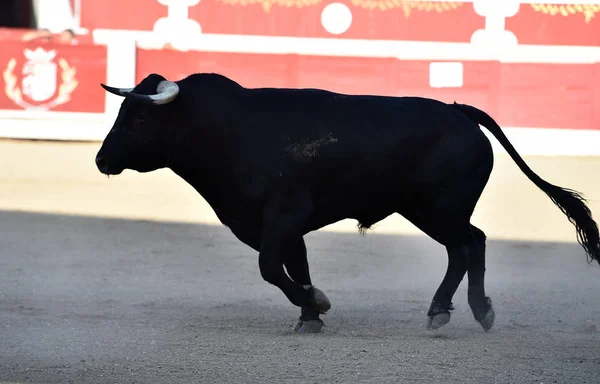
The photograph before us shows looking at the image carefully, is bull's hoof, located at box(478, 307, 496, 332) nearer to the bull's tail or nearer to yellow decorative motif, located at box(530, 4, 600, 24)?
the bull's tail

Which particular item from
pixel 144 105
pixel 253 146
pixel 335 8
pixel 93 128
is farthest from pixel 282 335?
pixel 335 8

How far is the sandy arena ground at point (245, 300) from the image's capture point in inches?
152

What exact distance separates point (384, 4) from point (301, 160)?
12.1 m

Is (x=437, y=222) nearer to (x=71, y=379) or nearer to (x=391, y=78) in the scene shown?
(x=71, y=379)

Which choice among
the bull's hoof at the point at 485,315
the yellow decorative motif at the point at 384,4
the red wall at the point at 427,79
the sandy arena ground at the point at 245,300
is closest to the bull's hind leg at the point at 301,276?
the sandy arena ground at the point at 245,300

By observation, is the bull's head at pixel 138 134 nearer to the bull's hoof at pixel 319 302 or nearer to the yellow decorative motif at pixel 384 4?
the bull's hoof at pixel 319 302

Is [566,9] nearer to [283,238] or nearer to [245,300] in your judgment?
[245,300]

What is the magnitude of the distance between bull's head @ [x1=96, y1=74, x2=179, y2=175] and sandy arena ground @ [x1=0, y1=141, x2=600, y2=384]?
0.68 meters

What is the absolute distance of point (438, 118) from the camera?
4.72 m

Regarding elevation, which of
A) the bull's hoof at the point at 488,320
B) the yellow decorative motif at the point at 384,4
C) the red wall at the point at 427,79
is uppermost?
the yellow decorative motif at the point at 384,4

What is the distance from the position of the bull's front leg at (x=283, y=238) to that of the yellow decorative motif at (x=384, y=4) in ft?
39.8

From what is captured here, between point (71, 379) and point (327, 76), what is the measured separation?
1068 centimetres

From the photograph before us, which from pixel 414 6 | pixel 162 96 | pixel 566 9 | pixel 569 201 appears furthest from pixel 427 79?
pixel 162 96

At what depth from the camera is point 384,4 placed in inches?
642
